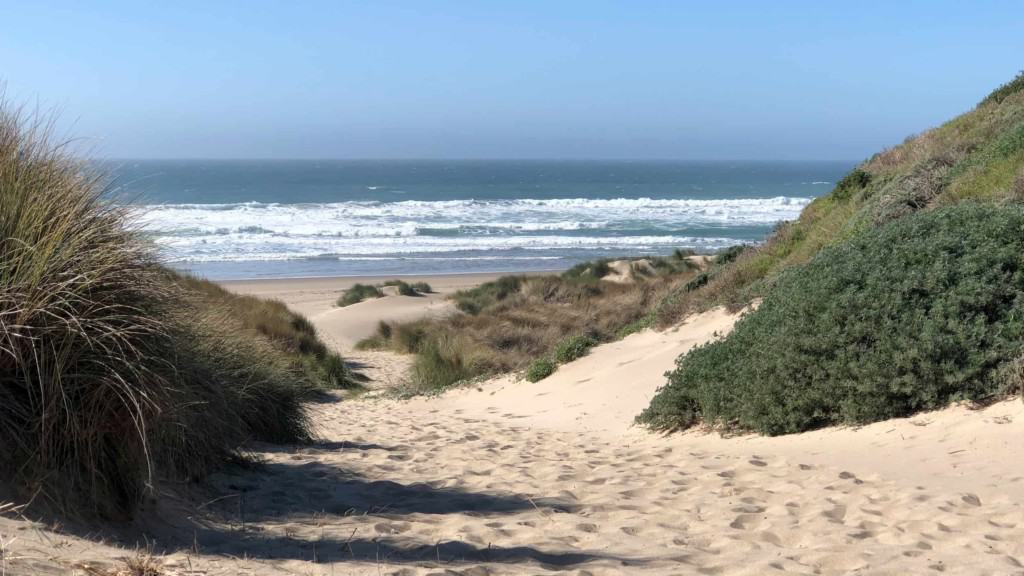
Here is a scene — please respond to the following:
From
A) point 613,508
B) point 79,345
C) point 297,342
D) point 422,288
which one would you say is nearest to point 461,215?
point 422,288

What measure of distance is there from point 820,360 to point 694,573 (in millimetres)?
3417

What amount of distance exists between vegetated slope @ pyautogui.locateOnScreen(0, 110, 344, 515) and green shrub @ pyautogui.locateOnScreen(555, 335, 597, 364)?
9.34 metres

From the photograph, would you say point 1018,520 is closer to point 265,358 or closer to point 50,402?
point 50,402

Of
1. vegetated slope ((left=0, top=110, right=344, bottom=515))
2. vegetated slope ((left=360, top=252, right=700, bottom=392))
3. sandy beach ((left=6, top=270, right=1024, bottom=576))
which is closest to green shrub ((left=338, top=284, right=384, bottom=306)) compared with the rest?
vegetated slope ((left=360, top=252, right=700, bottom=392))

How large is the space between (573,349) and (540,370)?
2.10 ft

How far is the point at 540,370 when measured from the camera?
14.3m

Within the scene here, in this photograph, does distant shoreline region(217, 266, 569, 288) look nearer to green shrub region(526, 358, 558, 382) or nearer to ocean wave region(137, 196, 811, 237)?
ocean wave region(137, 196, 811, 237)

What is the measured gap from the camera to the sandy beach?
14.6 feet

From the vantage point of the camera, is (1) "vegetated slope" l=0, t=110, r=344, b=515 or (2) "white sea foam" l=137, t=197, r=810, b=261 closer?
(1) "vegetated slope" l=0, t=110, r=344, b=515

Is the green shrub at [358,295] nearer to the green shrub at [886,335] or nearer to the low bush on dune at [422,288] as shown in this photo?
the low bush on dune at [422,288]

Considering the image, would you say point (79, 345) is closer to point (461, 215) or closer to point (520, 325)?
point (520, 325)

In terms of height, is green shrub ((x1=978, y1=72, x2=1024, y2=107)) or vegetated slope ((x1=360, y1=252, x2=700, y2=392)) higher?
green shrub ((x1=978, y1=72, x2=1024, y2=107))

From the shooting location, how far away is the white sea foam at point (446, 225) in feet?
148

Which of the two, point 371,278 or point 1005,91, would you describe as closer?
point 1005,91
